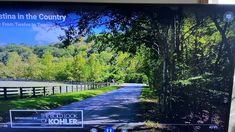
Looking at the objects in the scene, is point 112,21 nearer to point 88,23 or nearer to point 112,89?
point 88,23

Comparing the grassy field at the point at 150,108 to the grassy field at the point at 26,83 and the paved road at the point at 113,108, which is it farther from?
the grassy field at the point at 26,83

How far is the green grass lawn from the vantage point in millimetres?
1336

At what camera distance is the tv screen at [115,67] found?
1268 millimetres

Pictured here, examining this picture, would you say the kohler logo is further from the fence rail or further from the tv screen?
the fence rail

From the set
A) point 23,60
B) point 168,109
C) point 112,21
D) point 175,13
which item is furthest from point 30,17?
point 168,109

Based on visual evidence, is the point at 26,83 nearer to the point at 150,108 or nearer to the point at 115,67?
the point at 115,67

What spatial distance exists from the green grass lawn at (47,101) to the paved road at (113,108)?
0.07ft

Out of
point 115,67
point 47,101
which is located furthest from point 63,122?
point 115,67

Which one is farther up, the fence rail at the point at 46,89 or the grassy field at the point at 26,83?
the grassy field at the point at 26,83

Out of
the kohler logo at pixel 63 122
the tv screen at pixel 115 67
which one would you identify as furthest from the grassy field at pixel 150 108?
the kohler logo at pixel 63 122

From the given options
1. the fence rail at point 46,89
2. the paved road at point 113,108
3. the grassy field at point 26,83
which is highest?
the grassy field at point 26,83

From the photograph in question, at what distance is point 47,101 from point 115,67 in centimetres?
36

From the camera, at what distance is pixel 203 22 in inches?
50.6

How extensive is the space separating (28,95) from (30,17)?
361 mm
